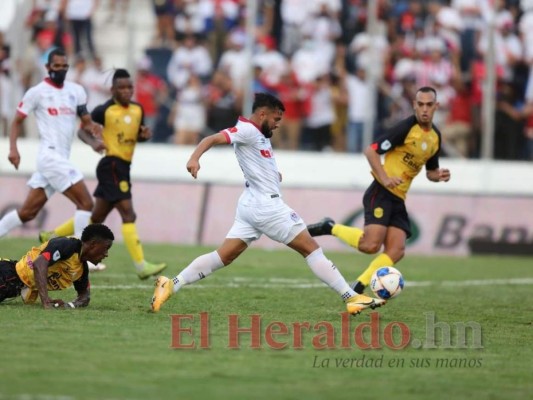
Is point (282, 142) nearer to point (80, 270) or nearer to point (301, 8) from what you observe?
point (301, 8)

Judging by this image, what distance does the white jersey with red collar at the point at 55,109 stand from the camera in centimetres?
1484

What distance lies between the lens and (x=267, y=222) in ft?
36.7

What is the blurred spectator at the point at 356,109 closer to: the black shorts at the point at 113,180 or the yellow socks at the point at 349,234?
the black shorts at the point at 113,180

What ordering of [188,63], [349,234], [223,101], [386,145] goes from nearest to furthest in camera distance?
[386,145]
[349,234]
[223,101]
[188,63]

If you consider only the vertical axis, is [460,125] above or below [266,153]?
above

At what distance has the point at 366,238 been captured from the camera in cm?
1317

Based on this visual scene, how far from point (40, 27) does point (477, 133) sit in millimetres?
8693

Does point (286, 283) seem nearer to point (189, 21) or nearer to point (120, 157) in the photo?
point (120, 157)

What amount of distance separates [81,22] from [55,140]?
30.9 ft

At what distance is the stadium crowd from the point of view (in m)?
23.4

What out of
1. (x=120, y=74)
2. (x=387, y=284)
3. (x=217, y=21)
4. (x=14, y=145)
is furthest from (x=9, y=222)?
(x=217, y=21)

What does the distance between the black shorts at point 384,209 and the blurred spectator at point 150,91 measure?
10.9 meters

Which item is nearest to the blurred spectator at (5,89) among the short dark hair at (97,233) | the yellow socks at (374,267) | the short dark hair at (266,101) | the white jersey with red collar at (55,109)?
the white jersey with red collar at (55,109)

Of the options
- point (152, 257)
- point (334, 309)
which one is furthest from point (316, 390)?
point (152, 257)
